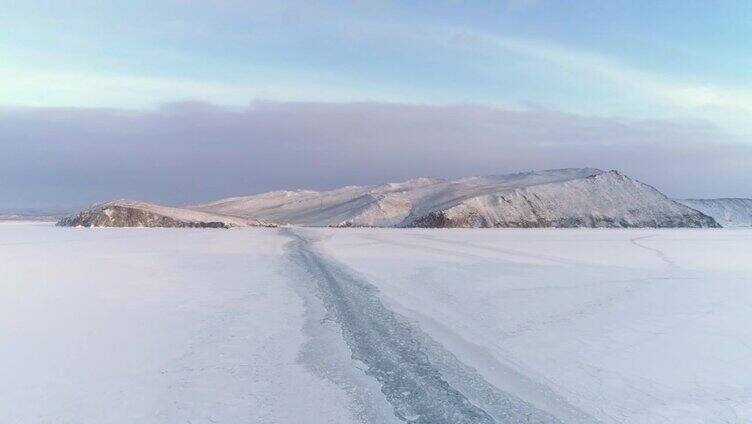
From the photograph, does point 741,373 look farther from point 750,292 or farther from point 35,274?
→ point 35,274

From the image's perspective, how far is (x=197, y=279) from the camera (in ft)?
60.0

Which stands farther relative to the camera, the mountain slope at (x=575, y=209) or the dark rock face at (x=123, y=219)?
the mountain slope at (x=575, y=209)

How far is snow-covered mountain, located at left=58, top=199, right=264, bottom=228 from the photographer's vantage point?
228 feet

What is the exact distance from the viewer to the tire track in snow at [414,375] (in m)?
6.85

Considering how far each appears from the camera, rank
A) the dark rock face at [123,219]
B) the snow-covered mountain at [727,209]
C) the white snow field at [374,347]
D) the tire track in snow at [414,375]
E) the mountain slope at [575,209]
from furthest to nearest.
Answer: the snow-covered mountain at [727,209] → the mountain slope at [575,209] → the dark rock face at [123,219] → the white snow field at [374,347] → the tire track in snow at [414,375]

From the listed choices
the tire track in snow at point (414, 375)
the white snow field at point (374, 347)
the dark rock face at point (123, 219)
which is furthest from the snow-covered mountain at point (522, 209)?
the tire track in snow at point (414, 375)

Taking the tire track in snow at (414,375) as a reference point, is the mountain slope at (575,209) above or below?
above

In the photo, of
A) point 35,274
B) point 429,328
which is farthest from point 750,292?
point 35,274

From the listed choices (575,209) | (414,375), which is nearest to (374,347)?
(414,375)

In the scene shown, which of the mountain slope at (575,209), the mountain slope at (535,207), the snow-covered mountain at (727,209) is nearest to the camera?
the mountain slope at (575,209)

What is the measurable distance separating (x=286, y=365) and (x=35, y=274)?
14443 millimetres

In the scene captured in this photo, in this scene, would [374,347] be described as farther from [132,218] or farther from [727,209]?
[727,209]

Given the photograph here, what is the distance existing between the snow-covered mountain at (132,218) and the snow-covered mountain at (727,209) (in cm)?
7925

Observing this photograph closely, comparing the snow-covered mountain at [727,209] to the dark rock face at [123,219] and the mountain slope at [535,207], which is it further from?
the dark rock face at [123,219]
